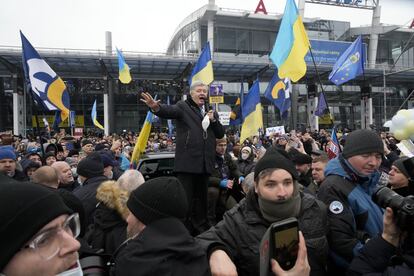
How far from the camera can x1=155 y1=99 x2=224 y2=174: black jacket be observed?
4.35 meters

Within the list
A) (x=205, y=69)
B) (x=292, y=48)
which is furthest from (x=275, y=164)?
(x=205, y=69)

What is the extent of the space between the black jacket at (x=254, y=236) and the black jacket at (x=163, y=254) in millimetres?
256

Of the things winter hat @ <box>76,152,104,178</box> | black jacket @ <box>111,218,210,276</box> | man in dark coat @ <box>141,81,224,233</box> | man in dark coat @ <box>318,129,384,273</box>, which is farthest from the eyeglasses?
winter hat @ <box>76,152,104,178</box>

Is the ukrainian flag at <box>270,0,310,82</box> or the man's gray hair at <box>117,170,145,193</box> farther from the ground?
the ukrainian flag at <box>270,0,310,82</box>

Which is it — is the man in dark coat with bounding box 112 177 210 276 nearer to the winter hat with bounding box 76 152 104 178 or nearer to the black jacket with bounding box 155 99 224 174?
the black jacket with bounding box 155 99 224 174

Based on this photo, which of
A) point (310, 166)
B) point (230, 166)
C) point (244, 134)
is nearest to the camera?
point (310, 166)

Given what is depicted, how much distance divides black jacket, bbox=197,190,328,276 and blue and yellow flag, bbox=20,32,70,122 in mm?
5380

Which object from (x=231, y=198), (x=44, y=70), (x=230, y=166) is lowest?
(x=231, y=198)

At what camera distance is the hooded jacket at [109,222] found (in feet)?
9.77

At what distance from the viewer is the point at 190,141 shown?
440 centimetres

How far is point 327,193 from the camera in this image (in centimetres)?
259

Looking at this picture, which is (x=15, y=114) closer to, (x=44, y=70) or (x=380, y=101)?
(x=44, y=70)

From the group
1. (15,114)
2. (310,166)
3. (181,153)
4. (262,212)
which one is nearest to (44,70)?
(181,153)

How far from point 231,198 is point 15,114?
2903 centimetres
